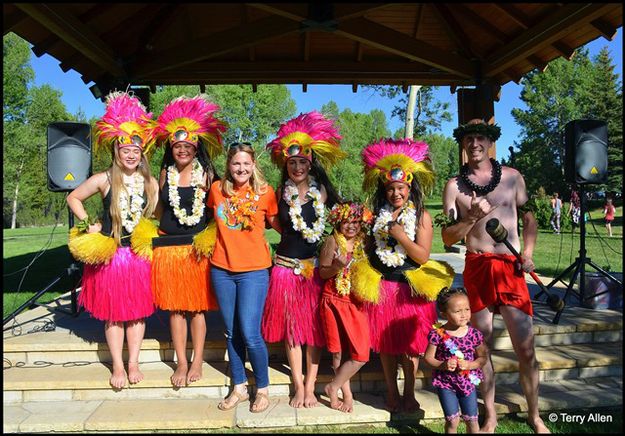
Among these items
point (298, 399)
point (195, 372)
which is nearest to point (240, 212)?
point (195, 372)

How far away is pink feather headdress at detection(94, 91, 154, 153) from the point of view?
10.8ft

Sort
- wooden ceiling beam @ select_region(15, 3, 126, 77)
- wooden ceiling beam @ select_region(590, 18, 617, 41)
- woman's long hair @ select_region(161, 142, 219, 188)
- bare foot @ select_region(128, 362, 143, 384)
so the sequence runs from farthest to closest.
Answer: wooden ceiling beam @ select_region(590, 18, 617, 41), wooden ceiling beam @ select_region(15, 3, 126, 77), woman's long hair @ select_region(161, 142, 219, 188), bare foot @ select_region(128, 362, 143, 384)

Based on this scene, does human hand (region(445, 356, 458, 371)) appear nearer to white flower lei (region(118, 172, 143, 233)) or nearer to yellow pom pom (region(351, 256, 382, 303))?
yellow pom pom (region(351, 256, 382, 303))

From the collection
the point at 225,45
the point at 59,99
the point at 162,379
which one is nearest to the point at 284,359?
the point at 162,379

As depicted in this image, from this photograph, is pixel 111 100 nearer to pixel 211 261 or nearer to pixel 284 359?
pixel 211 261

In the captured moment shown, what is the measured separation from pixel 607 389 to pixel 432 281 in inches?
71.7

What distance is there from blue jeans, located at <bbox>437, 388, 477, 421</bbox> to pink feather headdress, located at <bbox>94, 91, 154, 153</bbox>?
9.00ft

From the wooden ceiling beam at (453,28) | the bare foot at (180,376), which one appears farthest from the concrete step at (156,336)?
the wooden ceiling beam at (453,28)

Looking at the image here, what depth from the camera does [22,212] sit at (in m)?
34.4

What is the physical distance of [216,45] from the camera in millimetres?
4707

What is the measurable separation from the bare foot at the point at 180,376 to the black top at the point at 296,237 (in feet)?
3.89

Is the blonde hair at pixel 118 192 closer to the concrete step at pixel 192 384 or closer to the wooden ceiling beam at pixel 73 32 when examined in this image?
the concrete step at pixel 192 384

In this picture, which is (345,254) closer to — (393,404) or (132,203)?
(393,404)

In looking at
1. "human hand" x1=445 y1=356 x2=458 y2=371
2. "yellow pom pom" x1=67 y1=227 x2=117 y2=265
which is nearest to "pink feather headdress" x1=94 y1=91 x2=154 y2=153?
"yellow pom pom" x1=67 y1=227 x2=117 y2=265
